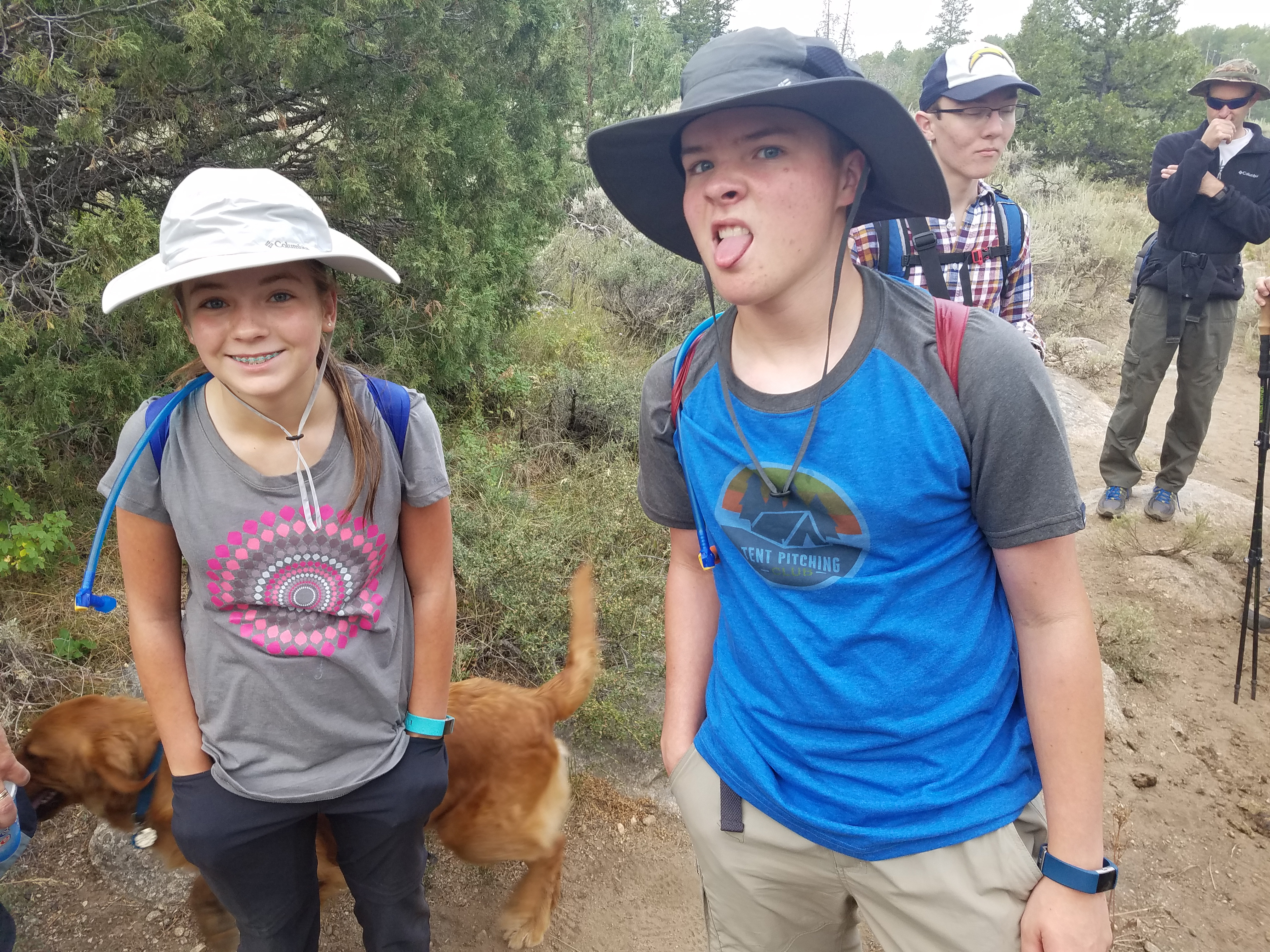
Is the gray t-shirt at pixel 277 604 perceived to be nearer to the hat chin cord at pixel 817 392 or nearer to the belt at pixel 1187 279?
the hat chin cord at pixel 817 392

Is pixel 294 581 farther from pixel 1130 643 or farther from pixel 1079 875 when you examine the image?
pixel 1130 643

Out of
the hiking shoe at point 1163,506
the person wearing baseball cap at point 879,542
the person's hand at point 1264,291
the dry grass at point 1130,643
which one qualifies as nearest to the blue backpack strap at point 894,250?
the person wearing baseball cap at point 879,542

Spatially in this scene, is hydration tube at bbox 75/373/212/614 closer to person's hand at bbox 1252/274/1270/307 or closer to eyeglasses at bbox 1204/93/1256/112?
person's hand at bbox 1252/274/1270/307

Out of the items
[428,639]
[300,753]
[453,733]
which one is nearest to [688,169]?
[428,639]

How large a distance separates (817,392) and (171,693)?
5.04 feet

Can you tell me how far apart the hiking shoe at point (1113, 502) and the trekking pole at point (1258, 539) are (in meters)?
1.38

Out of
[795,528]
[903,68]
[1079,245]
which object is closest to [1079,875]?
[795,528]

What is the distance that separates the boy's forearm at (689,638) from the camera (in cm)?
181

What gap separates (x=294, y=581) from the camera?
1785mm

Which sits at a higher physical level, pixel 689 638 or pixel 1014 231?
pixel 1014 231

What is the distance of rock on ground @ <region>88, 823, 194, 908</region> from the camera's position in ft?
9.61

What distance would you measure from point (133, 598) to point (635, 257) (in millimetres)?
7972

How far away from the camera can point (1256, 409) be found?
979cm

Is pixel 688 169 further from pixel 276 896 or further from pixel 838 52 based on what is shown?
pixel 276 896
